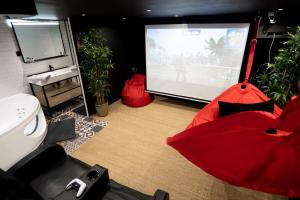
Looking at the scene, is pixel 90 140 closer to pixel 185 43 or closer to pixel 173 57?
pixel 173 57

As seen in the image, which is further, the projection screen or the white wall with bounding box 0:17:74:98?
the white wall with bounding box 0:17:74:98

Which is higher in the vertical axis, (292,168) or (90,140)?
(292,168)

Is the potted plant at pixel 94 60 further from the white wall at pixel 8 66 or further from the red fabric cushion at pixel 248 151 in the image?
the red fabric cushion at pixel 248 151

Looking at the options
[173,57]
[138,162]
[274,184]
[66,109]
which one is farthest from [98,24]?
[274,184]

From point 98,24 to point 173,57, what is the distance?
5.17ft

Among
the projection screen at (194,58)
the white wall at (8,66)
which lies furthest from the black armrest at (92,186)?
the white wall at (8,66)

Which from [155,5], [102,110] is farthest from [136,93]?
[155,5]

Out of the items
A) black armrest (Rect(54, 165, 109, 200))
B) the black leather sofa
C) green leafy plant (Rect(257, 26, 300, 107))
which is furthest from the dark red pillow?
black armrest (Rect(54, 165, 109, 200))

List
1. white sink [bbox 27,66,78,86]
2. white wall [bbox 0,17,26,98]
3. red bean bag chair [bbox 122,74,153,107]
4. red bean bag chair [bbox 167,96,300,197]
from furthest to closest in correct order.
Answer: red bean bag chair [bbox 122,74,153,107] < white sink [bbox 27,66,78,86] < white wall [bbox 0,17,26,98] < red bean bag chair [bbox 167,96,300,197]

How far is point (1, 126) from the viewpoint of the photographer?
2.95 m

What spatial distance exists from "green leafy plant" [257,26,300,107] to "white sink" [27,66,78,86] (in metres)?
3.53

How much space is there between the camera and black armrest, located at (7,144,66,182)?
1459mm

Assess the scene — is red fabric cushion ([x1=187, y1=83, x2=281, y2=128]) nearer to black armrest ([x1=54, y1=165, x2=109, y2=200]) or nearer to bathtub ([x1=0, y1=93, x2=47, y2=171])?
black armrest ([x1=54, y1=165, x2=109, y2=200])

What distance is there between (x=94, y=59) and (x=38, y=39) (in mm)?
1447
